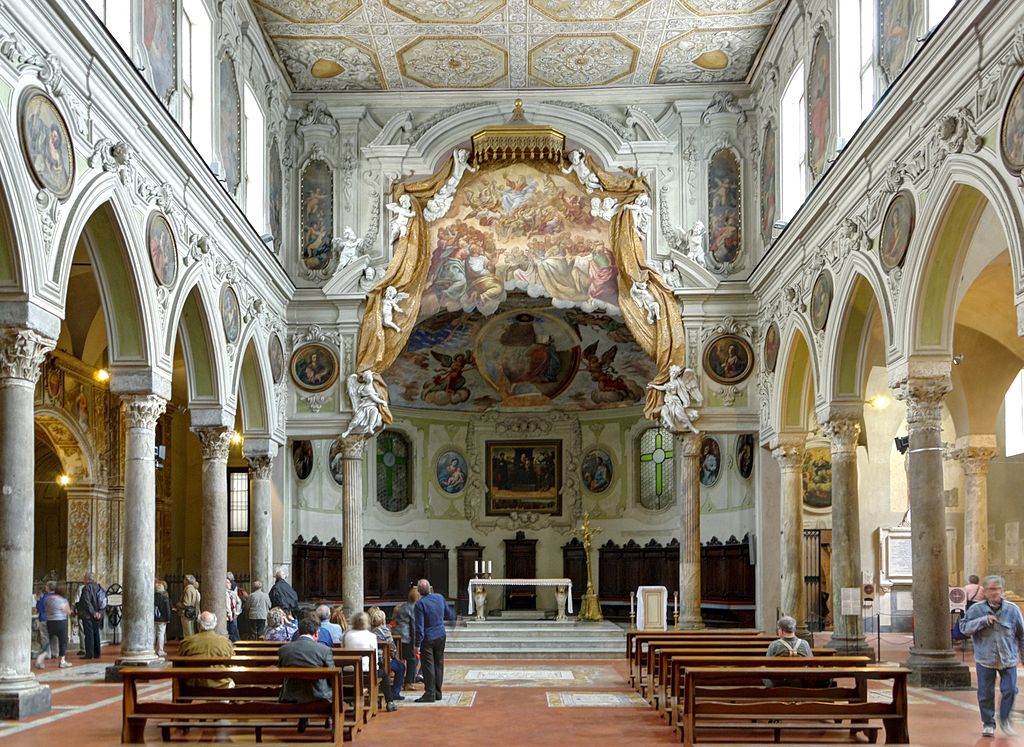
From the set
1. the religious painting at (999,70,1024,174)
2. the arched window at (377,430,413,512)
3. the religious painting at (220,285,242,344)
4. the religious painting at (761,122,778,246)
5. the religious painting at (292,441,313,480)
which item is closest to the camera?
the religious painting at (999,70,1024,174)

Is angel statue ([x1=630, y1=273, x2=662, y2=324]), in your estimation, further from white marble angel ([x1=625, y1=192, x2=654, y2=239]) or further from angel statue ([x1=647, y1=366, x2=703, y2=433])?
angel statue ([x1=647, y1=366, x2=703, y2=433])

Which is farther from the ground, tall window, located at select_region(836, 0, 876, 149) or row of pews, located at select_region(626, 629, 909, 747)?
tall window, located at select_region(836, 0, 876, 149)

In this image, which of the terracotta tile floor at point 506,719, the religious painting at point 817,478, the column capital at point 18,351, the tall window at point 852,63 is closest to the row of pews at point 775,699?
the terracotta tile floor at point 506,719

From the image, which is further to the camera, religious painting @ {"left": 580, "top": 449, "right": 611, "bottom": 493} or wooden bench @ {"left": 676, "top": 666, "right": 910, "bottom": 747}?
religious painting @ {"left": 580, "top": 449, "right": 611, "bottom": 493}

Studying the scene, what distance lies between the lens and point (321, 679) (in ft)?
37.8

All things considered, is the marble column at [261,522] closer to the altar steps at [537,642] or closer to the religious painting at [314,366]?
the religious painting at [314,366]

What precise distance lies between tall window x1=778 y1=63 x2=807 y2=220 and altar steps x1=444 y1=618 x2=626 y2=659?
910cm

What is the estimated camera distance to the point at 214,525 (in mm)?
21828

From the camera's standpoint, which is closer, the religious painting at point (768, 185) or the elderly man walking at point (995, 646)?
the elderly man walking at point (995, 646)

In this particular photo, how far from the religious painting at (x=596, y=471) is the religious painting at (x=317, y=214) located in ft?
38.6

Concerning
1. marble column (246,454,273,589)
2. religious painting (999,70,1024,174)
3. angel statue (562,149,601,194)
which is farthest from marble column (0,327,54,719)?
angel statue (562,149,601,194)

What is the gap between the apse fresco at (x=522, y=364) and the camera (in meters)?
34.0

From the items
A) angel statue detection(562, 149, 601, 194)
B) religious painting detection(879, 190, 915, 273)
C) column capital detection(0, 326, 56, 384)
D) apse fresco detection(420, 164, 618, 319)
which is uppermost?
angel statue detection(562, 149, 601, 194)

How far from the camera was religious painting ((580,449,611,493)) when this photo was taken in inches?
1419
